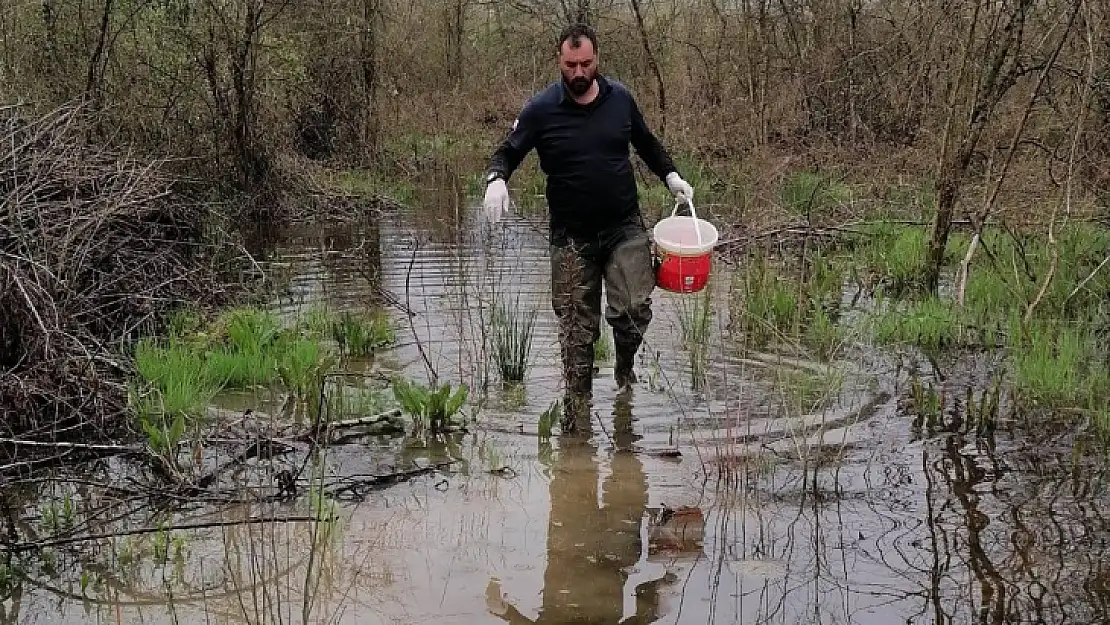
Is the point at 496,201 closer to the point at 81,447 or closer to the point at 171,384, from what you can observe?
the point at 171,384

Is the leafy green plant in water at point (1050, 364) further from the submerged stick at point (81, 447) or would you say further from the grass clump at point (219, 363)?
the submerged stick at point (81, 447)

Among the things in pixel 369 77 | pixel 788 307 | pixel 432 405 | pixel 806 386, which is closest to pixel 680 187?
pixel 806 386

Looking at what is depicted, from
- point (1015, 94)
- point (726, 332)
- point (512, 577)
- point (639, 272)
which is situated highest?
point (1015, 94)

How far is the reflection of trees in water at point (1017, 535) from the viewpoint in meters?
3.81

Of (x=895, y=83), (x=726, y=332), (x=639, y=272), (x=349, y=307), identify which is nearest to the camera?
(x=639, y=272)

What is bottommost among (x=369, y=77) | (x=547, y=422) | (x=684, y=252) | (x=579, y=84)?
(x=547, y=422)

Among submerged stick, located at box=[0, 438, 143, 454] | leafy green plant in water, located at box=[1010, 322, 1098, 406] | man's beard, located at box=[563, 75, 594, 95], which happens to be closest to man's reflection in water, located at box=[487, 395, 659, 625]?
man's beard, located at box=[563, 75, 594, 95]

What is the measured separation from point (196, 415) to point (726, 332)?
3.66m

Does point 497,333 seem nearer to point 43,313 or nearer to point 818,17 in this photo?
point 43,313

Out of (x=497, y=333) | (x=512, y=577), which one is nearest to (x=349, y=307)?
(x=497, y=333)

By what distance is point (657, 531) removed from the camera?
4551mm

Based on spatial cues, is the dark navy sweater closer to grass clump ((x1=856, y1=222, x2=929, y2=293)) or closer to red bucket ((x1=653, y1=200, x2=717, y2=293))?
red bucket ((x1=653, y1=200, x2=717, y2=293))

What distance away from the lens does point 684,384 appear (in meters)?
6.75

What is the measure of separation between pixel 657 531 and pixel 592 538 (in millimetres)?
259
